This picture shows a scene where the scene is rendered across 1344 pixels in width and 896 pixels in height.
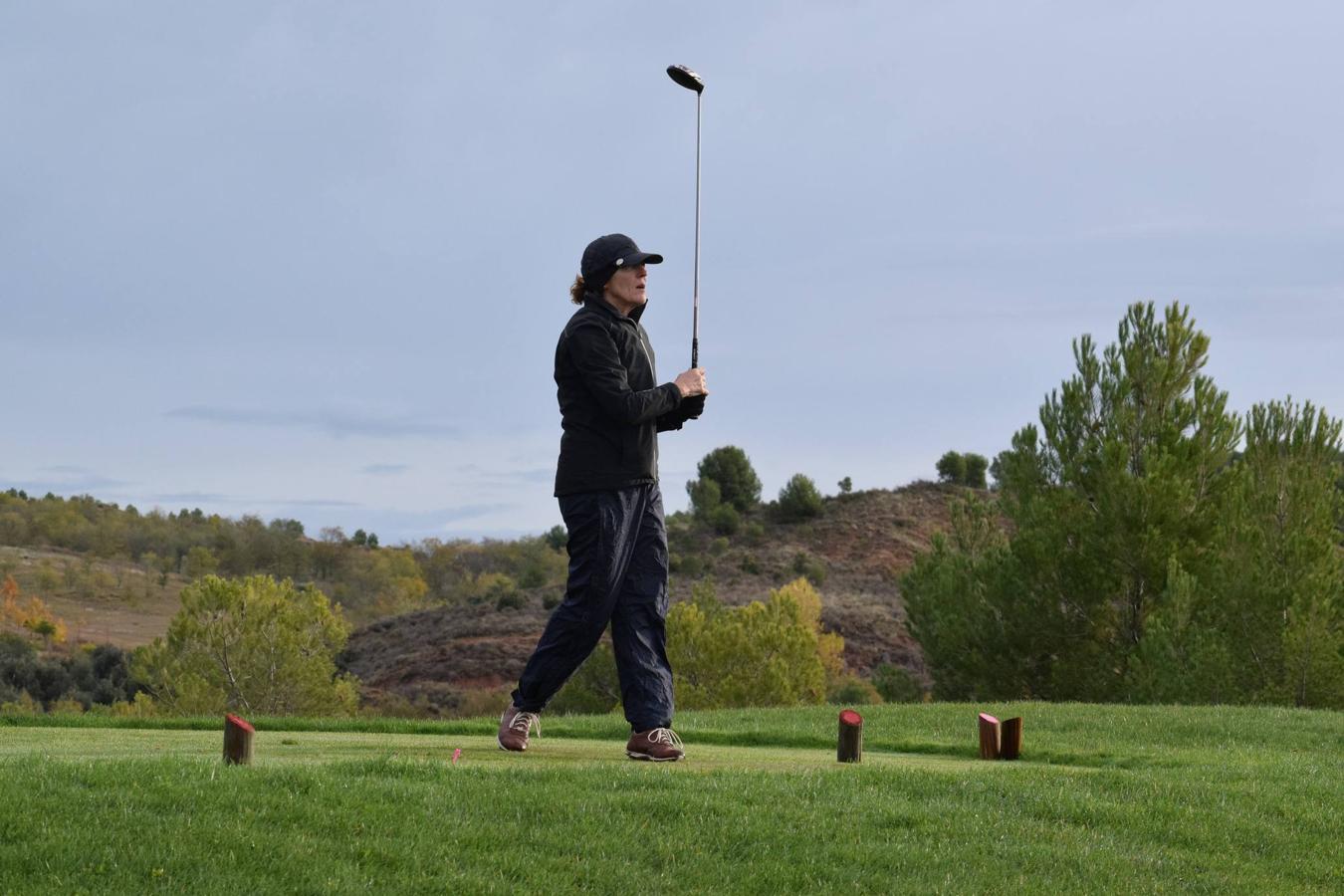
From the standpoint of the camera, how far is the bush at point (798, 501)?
6956cm

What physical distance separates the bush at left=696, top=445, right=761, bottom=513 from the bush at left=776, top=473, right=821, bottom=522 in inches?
69.5

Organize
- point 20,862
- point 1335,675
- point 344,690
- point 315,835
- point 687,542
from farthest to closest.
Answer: point 687,542 < point 344,690 < point 1335,675 < point 315,835 < point 20,862

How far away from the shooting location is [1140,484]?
85.3 ft

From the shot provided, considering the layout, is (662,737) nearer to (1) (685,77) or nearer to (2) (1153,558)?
(1) (685,77)

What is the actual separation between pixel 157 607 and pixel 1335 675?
233 feet

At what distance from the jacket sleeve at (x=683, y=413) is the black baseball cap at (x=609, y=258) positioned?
2.68 feet

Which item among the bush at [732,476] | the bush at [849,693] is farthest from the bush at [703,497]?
Answer: the bush at [849,693]

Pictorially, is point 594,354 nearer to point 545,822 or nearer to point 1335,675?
point 545,822

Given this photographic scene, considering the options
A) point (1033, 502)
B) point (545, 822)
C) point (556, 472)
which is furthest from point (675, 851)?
point (1033, 502)

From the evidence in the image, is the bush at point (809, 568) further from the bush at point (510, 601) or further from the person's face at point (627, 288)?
the person's face at point (627, 288)

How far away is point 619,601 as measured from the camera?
8.27 meters

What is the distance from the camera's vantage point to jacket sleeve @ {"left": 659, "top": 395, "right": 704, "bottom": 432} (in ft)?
27.6

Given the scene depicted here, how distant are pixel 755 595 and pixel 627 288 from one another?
48041 millimetres

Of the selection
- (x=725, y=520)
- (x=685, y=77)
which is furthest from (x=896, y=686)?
(x=725, y=520)
